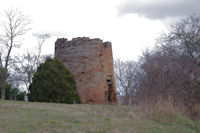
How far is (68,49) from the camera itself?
1984cm

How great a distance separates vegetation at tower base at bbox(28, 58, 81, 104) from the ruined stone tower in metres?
2.06

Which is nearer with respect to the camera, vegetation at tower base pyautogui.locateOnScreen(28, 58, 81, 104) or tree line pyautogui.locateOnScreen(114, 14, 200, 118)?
tree line pyautogui.locateOnScreen(114, 14, 200, 118)

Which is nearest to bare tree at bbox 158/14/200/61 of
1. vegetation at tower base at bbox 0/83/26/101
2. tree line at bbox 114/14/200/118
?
tree line at bbox 114/14/200/118

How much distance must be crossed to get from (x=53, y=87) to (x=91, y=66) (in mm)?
4121

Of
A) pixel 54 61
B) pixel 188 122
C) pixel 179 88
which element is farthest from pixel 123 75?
pixel 188 122

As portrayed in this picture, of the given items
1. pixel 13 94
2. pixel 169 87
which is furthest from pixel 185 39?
pixel 13 94

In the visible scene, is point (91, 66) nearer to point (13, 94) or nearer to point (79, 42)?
point (79, 42)

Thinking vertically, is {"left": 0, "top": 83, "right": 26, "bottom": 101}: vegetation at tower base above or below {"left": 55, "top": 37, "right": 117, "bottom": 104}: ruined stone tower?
below

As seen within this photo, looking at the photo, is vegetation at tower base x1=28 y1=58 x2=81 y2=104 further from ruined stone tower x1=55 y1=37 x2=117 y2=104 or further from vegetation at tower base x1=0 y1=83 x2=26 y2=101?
vegetation at tower base x1=0 y1=83 x2=26 y2=101

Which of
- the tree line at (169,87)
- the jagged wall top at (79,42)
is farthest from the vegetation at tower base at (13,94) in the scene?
the tree line at (169,87)

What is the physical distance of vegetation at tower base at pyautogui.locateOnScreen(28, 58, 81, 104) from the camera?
51.7 ft

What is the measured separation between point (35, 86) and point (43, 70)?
4.62 feet

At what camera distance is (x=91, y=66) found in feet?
62.1

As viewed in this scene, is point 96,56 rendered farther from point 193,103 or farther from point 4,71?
point 4,71
